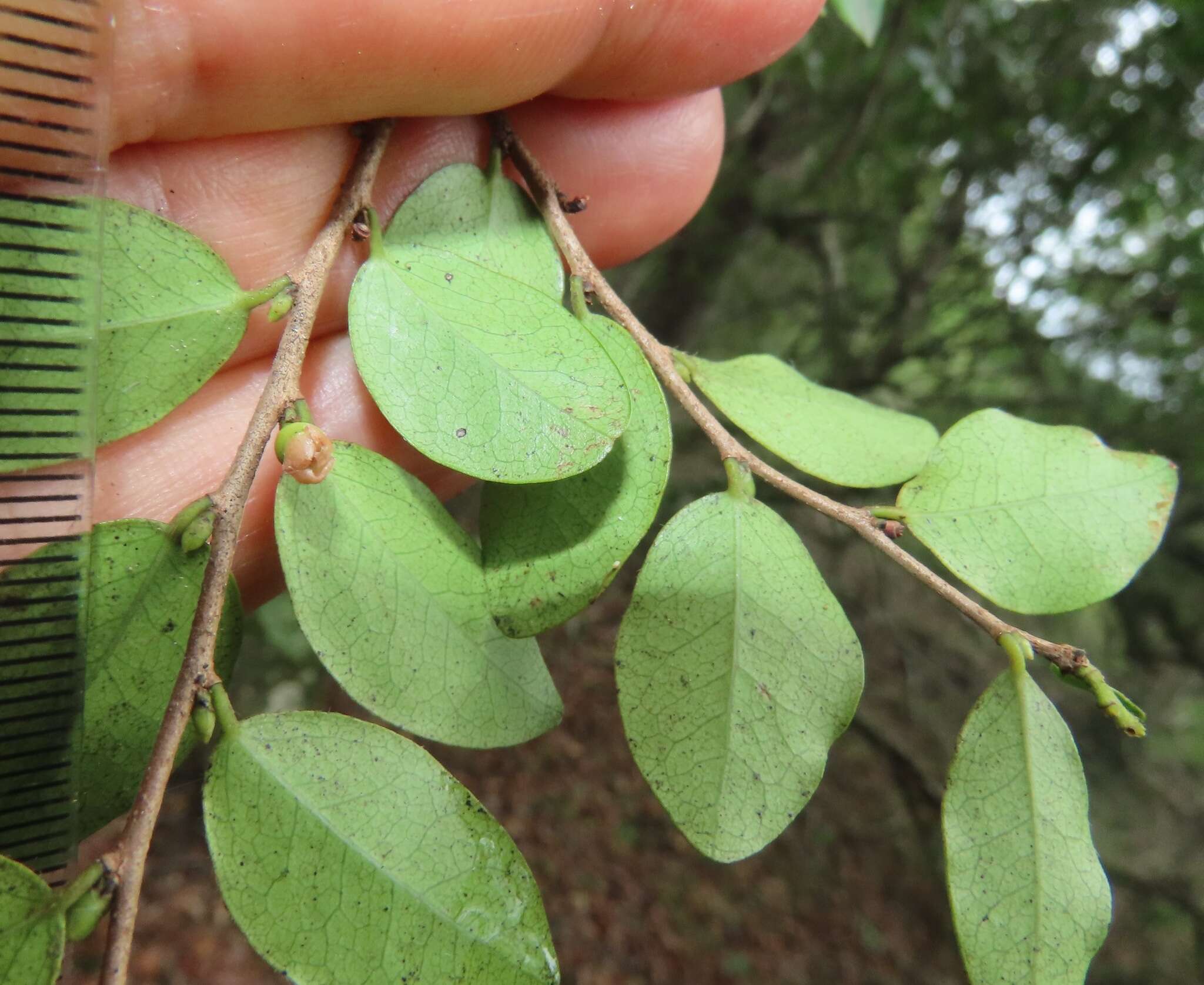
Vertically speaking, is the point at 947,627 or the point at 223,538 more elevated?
the point at 223,538

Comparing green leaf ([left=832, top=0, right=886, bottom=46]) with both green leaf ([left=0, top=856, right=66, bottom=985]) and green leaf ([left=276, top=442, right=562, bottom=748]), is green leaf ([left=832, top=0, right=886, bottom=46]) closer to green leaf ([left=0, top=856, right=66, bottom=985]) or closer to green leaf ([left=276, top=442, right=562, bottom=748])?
green leaf ([left=276, top=442, right=562, bottom=748])

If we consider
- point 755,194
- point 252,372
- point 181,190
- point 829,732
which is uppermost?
point 755,194

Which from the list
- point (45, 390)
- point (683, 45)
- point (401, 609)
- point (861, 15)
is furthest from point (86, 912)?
point (861, 15)

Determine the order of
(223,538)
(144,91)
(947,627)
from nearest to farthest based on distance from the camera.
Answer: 1. (223,538)
2. (144,91)
3. (947,627)

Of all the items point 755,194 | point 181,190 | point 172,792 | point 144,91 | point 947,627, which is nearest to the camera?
point 144,91

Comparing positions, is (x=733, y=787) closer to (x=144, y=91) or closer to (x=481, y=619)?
(x=481, y=619)

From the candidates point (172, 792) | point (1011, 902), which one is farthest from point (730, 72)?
point (172, 792)

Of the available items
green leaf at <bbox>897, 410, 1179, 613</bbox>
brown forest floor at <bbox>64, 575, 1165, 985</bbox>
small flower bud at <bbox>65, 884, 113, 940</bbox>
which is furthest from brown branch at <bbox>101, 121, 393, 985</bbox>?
brown forest floor at <bbox>64, 575, 1165, 985</bbox>

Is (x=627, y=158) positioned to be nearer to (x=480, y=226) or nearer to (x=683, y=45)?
(x=683, y=45)
